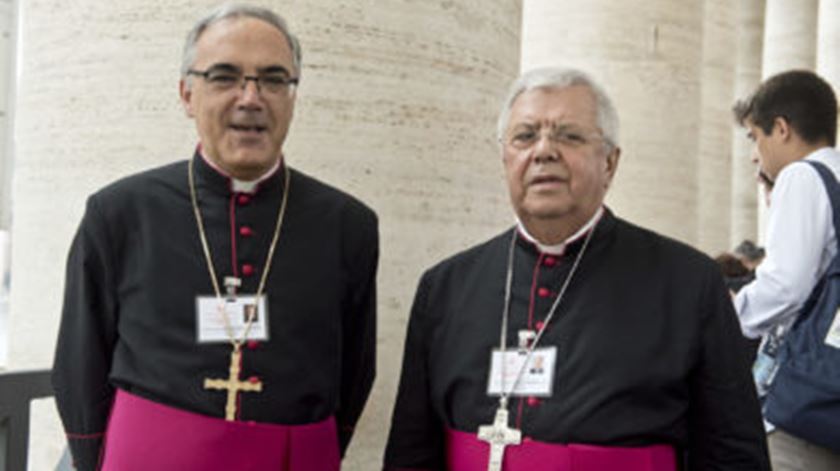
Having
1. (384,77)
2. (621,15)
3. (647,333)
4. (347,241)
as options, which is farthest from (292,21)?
(621,15)

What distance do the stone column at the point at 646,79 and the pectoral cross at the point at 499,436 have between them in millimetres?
5953

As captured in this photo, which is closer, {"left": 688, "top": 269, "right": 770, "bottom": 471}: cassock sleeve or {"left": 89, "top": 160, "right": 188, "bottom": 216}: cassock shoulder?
{"left": 688, "top": 269, "right": 770, "bottom": 471}: cassock sleeve

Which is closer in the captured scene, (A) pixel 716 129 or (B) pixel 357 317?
(B) pixel 357 317

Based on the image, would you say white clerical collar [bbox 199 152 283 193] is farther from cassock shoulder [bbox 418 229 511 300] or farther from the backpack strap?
the backpack strap

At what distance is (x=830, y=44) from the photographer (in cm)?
1233

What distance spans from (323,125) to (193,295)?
1.07 metres

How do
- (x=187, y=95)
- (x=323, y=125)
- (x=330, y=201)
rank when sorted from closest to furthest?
(x=187, y=95), (x=330, y=201), (x=323, y=125)

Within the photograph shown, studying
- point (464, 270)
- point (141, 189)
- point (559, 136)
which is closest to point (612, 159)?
point (559, 136)

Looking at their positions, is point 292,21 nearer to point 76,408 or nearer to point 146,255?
point 146,255

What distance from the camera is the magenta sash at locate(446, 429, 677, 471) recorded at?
228 centimetres

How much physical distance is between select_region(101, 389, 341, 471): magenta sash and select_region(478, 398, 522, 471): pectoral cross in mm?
444

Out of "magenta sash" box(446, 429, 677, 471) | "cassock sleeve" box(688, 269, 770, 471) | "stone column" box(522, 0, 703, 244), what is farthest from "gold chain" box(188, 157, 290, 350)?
"stone column" box(522, 0, 703, 244)

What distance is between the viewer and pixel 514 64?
4129mm

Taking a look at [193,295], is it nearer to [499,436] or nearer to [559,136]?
[499,436]
